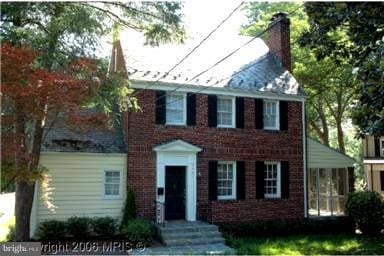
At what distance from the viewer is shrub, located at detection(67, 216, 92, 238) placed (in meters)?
14.3

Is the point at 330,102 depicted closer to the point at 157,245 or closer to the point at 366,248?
the point at 366,248

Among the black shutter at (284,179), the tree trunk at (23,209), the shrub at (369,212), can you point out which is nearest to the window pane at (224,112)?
the black shutter at (284,179)

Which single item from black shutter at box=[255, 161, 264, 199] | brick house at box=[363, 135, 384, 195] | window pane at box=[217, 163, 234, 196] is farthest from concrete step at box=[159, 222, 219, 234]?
brick house at box=[363, 135, 384, 195]

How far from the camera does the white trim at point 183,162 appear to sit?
52.2 feet

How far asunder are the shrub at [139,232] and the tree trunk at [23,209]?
9.80ft

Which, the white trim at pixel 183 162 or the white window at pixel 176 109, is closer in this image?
the white trim at pixel 183 162

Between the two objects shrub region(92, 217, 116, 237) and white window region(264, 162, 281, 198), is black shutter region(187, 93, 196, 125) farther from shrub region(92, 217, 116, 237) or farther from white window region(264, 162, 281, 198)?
shrub region(92, 217, 116, 237)

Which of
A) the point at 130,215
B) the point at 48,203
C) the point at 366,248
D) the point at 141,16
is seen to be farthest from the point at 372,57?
the point at 48,203

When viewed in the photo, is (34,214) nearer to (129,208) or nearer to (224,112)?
(129,208)

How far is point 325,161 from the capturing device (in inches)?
768

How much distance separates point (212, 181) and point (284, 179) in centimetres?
348

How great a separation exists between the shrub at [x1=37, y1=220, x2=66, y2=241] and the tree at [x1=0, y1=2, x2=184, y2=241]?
858 millimetres

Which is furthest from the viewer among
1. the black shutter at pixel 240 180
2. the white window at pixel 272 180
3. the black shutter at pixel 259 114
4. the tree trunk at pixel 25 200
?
the white window at pixel 272 180

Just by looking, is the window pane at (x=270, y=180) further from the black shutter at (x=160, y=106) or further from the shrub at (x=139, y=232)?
the shrub at (x=139, y=232)
